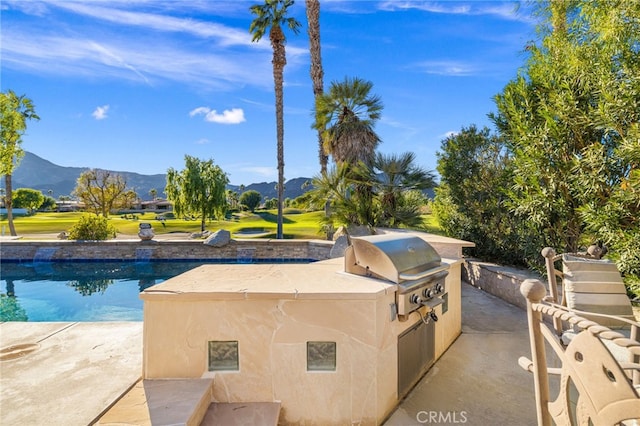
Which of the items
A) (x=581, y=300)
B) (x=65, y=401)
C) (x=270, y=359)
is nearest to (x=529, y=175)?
(x=581, y=300)

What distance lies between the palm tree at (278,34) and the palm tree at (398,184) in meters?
7.34

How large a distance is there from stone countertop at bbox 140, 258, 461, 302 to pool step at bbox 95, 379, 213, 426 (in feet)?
2.52

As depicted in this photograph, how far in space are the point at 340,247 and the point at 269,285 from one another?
6882 mm

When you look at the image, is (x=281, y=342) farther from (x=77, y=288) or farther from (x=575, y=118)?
(x=77, y=288)

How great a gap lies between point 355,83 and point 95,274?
11.6m

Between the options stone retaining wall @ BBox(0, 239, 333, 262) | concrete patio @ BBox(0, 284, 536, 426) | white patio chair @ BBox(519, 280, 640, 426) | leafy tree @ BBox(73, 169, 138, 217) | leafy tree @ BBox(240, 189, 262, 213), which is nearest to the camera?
white patio chair @ BBox(519, 280, 640, 426)

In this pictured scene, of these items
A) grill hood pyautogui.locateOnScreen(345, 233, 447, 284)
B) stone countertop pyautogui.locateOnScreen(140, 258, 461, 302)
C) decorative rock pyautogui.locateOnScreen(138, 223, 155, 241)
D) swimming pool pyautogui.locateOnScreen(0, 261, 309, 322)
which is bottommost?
swimming pool pyautogui.locateOnScreen(0, 261, 309, 322)

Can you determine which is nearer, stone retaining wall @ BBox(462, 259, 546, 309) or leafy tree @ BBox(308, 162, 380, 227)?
stone retaining wall @ BBox(462, 259, 546, 309)

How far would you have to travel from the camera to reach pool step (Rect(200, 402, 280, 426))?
2768 mm

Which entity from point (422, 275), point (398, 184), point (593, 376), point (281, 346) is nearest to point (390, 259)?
point (422, 275)

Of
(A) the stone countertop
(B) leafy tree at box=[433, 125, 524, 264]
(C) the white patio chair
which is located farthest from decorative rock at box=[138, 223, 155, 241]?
(C) the white patio chair

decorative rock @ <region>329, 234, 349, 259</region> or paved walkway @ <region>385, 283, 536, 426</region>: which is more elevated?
decorative rock @ <region>329, 234, 349, 259</region>

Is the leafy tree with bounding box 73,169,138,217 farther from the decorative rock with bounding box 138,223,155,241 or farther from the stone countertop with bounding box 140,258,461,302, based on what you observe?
the stone countertop with bounding box 140,258,461,302

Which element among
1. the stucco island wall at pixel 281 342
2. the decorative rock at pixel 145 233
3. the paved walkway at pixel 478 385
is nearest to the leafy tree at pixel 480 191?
the paved walkway at pixel 478 385
